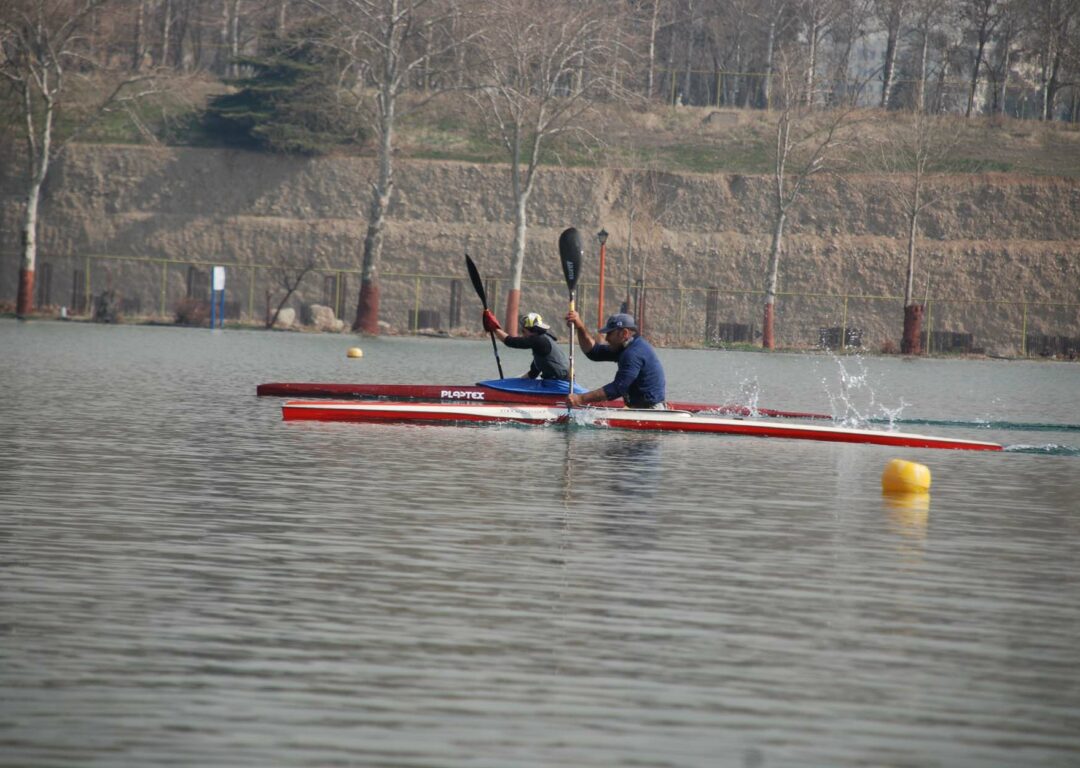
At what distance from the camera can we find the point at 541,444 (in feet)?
69.7

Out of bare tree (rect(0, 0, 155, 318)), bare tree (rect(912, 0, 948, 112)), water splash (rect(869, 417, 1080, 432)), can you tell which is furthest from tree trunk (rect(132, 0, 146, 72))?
water splash (rect(869, 417, 1080, 432))

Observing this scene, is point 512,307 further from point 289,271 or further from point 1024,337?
point 1024,337

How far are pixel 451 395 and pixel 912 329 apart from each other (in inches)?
1829

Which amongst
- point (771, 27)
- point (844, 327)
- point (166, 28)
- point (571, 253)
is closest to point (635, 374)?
point (571, 253)

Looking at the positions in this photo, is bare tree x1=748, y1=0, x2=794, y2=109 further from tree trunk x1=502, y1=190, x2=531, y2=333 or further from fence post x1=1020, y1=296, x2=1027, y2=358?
tree trunk x1=502, y1=190, x2=531, y2=333

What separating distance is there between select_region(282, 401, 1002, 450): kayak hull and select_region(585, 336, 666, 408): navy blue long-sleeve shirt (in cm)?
34

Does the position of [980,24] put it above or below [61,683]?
above

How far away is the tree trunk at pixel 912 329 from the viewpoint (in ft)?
221

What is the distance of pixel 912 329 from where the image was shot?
223 ft

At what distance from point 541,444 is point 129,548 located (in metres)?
10.0

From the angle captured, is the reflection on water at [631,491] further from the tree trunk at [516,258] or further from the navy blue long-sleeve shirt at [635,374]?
the tree trunk at [516,258]

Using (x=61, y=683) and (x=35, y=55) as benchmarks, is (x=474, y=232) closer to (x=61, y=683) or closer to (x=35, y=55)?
(x=35, y=55)

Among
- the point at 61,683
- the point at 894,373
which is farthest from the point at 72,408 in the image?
the point at 894,373

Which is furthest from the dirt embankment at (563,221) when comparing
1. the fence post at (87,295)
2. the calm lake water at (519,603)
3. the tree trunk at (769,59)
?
the calm lake water at (519,603)
